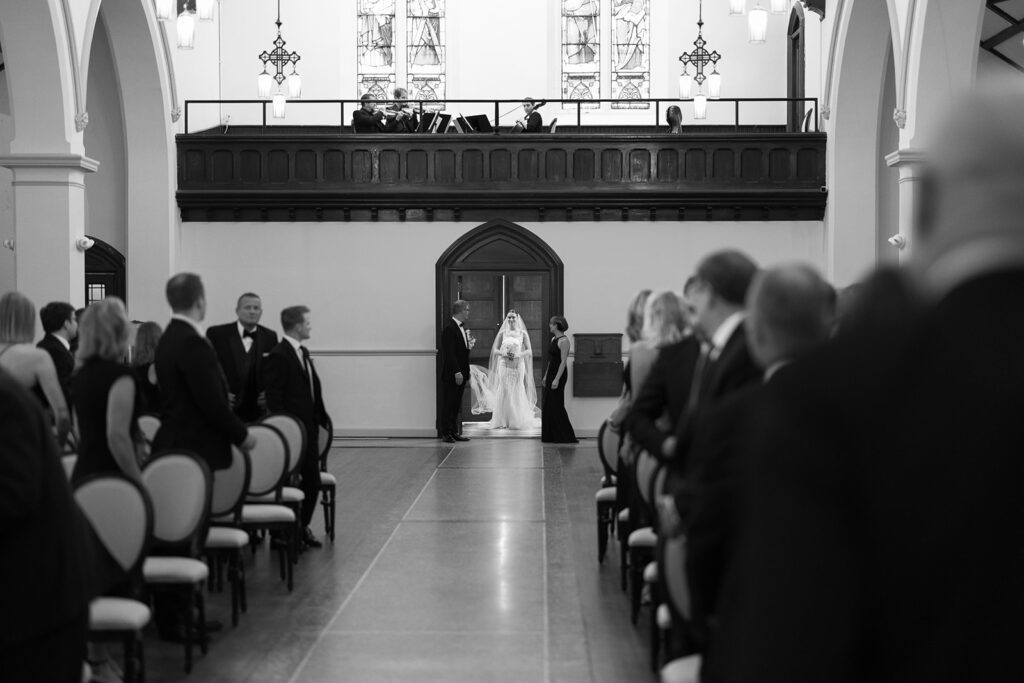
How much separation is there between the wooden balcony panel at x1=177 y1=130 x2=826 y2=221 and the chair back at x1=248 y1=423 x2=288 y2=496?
1025 centimetres

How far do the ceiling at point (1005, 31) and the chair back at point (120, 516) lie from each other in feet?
50.2

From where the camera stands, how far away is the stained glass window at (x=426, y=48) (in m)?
21.1

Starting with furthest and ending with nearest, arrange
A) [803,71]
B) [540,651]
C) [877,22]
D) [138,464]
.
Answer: [803,71] → [877,22] → [540,651] → [138,464]

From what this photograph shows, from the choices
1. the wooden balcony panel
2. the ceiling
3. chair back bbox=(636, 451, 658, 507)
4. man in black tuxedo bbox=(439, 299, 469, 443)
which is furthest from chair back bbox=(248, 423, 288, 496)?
the ceiling

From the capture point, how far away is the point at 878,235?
54.5 feet

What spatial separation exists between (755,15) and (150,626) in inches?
488

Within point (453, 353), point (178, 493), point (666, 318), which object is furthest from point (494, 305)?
point (178, 493)

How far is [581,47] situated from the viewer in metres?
21.1

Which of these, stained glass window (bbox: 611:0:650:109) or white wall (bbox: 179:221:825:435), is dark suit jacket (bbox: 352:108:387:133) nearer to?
white wall (bbox: 179:221:825:435)

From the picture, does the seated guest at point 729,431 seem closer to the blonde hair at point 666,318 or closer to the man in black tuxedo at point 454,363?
the blonde hair at point 666,318

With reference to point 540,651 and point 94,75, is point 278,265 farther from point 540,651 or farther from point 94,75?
point 540,651

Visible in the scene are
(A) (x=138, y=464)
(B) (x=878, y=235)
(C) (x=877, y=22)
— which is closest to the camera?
(A) (x=138, y=464)

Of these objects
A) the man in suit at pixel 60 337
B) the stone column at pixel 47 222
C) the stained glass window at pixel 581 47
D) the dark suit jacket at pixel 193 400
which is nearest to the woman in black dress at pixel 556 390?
the stone column at pixel 47 222

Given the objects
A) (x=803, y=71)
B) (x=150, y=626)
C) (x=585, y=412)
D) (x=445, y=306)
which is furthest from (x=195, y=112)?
(x=150, y=626)
